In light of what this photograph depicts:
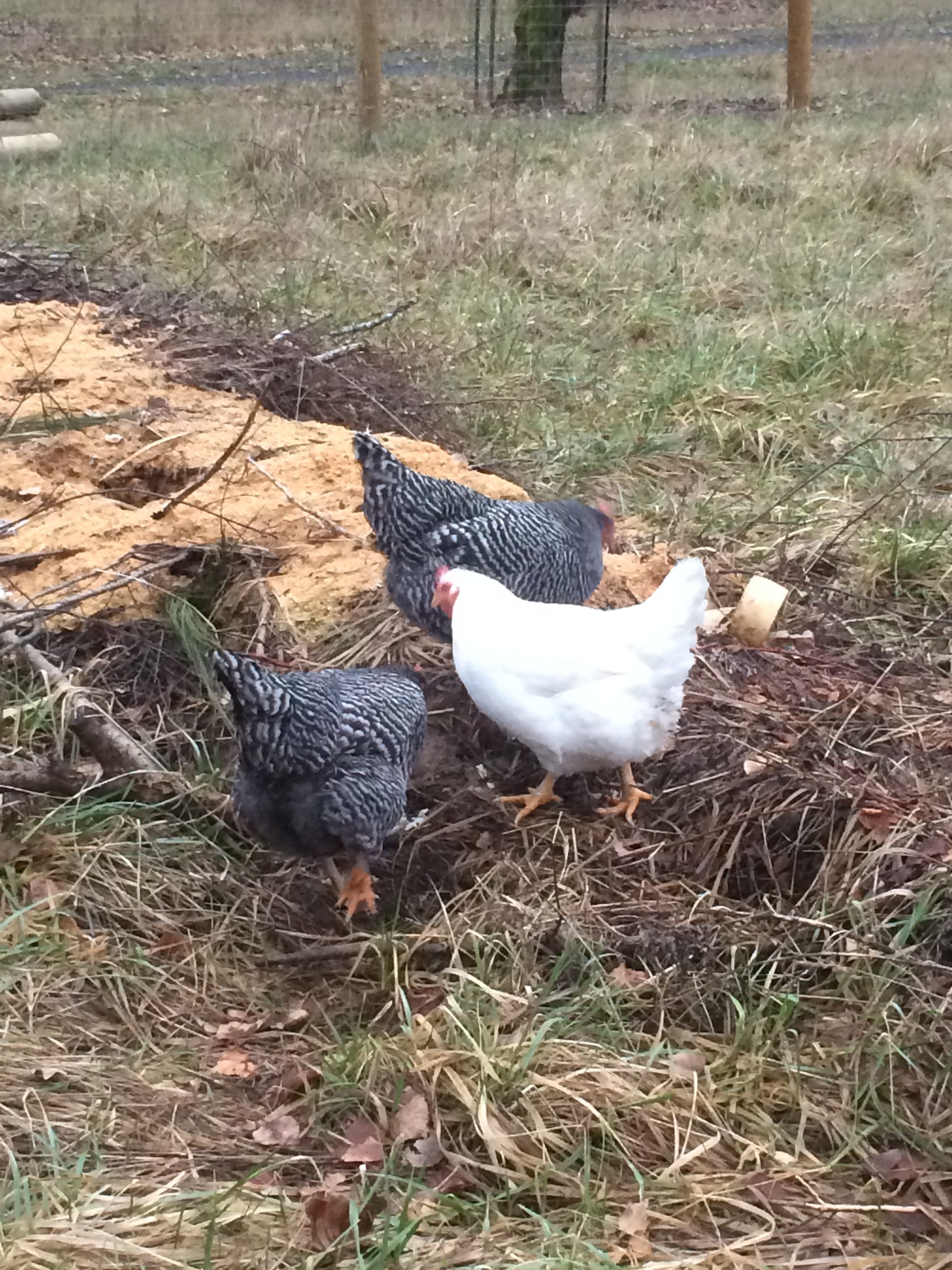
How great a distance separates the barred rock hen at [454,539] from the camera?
10.9ft

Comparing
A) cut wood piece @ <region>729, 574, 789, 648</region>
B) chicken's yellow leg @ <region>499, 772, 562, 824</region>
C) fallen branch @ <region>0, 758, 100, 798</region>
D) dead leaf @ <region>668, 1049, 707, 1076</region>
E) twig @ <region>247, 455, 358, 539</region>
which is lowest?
dead leaf @ <region>668, 1049, 707, 1076</region>

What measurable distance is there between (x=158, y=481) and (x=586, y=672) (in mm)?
2038

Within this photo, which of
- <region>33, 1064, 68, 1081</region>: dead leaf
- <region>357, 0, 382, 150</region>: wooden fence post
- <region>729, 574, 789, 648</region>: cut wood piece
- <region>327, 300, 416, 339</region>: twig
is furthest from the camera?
<region>357, 0, 382, 150</region>: wooden fence post

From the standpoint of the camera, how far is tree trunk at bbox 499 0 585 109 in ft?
35.7

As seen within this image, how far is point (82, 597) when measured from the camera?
3131 millimetres

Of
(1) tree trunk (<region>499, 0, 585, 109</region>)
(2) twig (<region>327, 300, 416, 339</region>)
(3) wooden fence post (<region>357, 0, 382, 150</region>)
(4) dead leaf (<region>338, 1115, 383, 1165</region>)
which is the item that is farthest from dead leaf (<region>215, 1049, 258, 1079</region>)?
(1) tree trunk (<region>499, 0, 585, 109</region>)

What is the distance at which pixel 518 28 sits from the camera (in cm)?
1143

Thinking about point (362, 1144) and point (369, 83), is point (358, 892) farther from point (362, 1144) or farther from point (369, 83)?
point (369, 83)

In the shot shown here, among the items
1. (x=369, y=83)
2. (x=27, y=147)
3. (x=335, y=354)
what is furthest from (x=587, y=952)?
(x=27, y=147)

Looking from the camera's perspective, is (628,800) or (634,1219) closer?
(634,1219)

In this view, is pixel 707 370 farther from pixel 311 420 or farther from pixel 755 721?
pixel 755 721

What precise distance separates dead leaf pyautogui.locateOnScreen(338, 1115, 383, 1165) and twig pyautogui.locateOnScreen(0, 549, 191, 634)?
58.7 inches

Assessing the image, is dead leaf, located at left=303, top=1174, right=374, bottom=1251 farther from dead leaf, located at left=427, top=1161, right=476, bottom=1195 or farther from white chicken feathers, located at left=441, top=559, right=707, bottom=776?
white chicken feathers, located at left=441, top=559, right=707, bottom=776

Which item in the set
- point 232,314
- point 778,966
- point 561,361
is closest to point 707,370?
point 561,361
